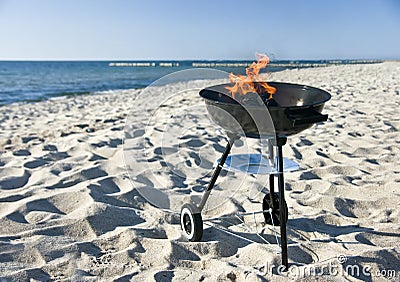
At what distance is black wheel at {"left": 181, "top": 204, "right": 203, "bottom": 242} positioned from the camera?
2.44m

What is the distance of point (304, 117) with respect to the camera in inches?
82.4

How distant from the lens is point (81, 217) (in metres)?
2.71

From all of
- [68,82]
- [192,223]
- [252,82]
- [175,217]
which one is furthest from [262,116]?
[68,82]

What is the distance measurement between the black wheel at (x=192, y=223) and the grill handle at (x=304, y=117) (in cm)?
87

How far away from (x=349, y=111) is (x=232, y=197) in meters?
3.96

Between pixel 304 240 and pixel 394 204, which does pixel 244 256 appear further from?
pixel 394 204

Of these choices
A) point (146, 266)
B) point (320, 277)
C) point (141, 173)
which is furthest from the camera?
point (141, 173)

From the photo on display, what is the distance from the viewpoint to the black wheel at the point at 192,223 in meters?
Result: 2.44

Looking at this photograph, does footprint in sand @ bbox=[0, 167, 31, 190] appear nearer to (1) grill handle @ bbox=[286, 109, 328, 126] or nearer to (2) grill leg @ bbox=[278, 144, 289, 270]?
(2) grill leg @ bbox=[278, 144, 289, 270]

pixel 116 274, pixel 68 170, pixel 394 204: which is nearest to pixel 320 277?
pixel 116 274

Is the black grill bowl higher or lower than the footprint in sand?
higher

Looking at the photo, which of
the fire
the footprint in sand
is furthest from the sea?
the footprint in sand

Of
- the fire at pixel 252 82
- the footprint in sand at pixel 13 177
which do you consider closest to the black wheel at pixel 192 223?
the fire at pixel 252 82

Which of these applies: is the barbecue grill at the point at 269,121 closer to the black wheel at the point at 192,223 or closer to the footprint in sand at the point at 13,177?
the black wheel at the point at 192,223
